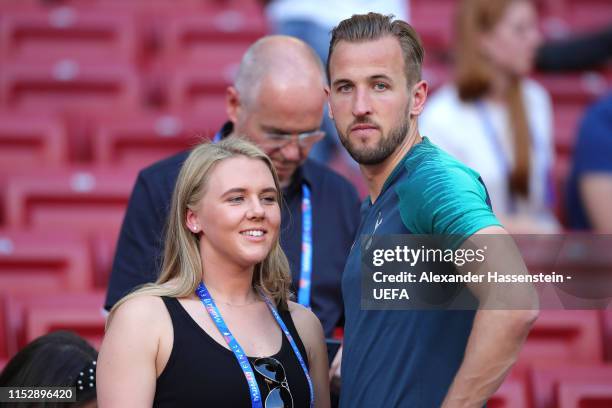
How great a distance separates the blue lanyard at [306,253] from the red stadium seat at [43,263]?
966mm

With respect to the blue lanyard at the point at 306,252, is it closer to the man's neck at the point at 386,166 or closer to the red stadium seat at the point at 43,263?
the man's neck at the point at 386,166

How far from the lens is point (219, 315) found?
212 cm

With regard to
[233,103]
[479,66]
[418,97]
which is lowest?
[418,97]

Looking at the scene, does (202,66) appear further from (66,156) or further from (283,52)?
(283,52)

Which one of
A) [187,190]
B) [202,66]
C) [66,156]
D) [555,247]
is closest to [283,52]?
[187,190]

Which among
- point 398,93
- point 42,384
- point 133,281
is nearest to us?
point 398,93

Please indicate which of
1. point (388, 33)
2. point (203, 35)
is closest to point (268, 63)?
point (388, 33)

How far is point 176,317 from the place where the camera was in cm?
206

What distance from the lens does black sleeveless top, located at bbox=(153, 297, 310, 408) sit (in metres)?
2.01

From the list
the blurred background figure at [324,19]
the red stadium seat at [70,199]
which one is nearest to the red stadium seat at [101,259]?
the red stadium seat at [70,199]

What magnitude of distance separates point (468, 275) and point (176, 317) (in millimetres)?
607

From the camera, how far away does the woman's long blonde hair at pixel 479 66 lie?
13.2ft

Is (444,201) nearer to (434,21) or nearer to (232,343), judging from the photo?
(232,343)

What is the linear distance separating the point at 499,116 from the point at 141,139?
1458 millimetres
